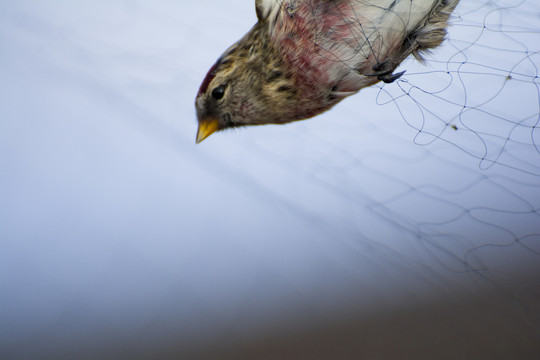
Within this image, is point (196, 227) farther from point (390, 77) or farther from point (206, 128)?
point (390, 77)

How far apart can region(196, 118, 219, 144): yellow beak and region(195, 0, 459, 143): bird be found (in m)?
0.03

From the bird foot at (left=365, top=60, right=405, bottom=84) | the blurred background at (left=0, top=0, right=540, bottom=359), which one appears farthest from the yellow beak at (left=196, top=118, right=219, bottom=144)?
the bird foot at (left=365, top=60, right=405, bottom=84)

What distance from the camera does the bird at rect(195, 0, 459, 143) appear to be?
1.30 ft

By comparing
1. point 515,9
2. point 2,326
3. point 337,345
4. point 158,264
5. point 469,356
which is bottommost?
point 469,356

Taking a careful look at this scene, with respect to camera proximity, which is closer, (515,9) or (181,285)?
(515,9)

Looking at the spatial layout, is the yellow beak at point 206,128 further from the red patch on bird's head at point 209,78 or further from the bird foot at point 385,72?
the bird foot at point 385,72

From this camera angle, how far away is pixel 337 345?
1.80ft

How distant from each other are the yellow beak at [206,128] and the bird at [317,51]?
0.03 meters

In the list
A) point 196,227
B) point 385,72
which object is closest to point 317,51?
point 385,72

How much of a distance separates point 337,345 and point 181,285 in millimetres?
215

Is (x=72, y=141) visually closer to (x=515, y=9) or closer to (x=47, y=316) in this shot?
(x=47, y=316)

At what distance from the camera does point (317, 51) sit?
411 millimetres

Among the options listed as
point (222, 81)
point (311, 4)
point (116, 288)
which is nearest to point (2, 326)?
point (116, 288)

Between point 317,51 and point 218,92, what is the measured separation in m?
0.13
